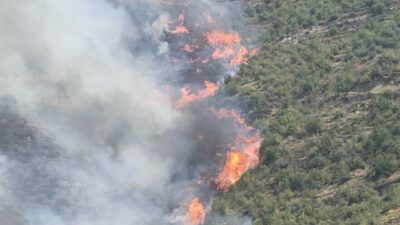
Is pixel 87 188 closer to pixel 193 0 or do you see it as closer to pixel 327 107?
pixel 327 107

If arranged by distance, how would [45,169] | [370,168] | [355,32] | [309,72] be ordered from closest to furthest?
[45,169] → [370,168] → [309,72] → [355,32]

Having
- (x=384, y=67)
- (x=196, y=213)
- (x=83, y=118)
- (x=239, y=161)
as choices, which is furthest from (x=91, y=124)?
(x=384, y=67)

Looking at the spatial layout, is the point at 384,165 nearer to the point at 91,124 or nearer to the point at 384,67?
the point at 384,67

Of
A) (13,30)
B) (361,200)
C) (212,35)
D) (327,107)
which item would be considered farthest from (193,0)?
(361,200)

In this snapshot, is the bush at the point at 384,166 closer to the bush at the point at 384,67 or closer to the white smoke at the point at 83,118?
the bush at the point at 384,67

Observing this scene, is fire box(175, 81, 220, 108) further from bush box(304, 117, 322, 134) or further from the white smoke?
bush box(304, 117, 322, 134)
